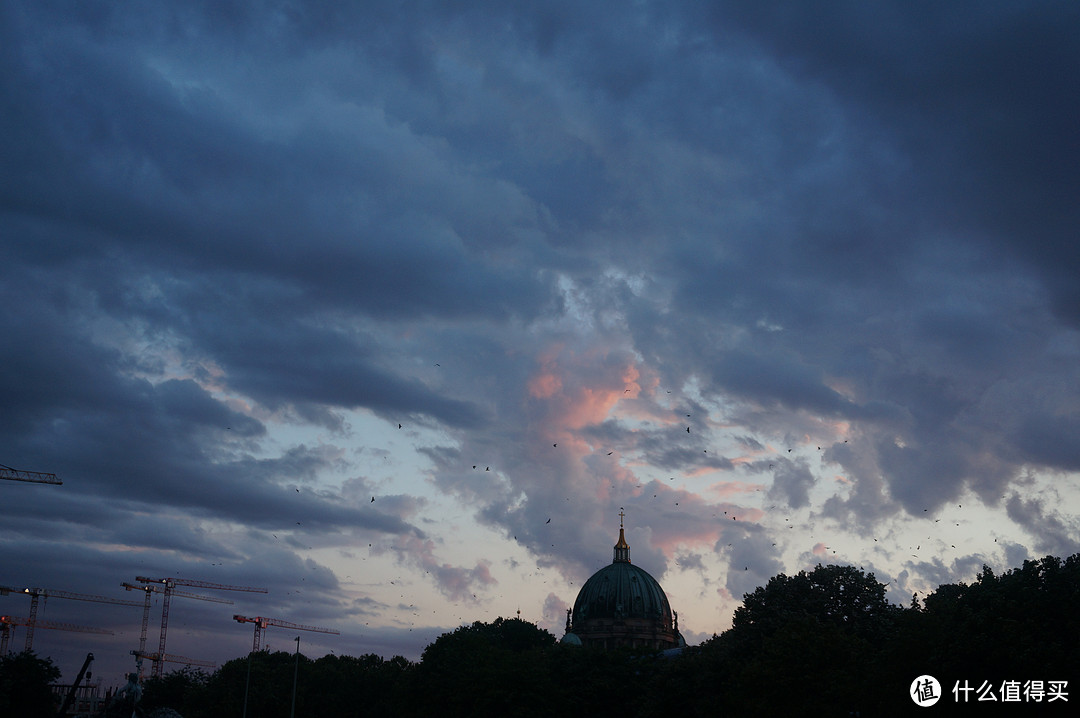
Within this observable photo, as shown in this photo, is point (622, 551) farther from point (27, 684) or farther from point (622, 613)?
point (27, 684)

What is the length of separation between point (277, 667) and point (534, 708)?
6031 cm

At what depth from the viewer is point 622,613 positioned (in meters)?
177

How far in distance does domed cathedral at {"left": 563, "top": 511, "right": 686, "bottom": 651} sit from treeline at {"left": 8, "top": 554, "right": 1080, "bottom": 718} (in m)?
56.0

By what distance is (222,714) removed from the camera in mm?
117438

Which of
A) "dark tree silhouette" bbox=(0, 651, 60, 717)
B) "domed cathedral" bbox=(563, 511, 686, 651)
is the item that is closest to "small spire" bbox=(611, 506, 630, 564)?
"domed cathedral" bbox=(563, 511, 686, 651)

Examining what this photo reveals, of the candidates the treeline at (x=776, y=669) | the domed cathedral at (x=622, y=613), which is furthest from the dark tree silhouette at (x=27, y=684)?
the domed cathedral at (x=622, y=613)

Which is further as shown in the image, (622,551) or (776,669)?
(622,551)

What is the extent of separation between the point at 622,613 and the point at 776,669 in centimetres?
11825

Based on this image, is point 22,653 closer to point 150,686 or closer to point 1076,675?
point 150,686

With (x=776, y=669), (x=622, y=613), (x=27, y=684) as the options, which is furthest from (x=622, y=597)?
(x=776, y=669)

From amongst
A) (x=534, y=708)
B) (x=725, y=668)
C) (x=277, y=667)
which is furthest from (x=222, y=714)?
(x=725, y=668)

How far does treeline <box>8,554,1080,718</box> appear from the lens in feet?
170

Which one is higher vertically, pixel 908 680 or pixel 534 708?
pixel 908 680

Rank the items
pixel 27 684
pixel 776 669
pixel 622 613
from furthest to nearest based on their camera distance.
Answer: pixel 622 613, pixel 27 684, pixel 776 669
